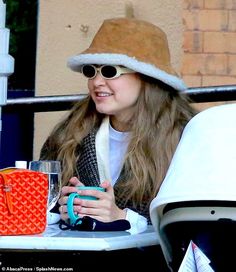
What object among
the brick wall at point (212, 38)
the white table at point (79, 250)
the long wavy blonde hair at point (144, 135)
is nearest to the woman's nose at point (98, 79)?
the long wavy blonde hair at point (144, 135)

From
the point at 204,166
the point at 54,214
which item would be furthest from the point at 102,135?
the point at 204,166

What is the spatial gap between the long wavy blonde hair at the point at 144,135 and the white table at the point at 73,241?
52 cm

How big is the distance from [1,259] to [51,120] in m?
2.66

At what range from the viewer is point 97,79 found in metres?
3.84

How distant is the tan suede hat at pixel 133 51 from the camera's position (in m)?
3.85

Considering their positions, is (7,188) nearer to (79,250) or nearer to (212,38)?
(79,250)

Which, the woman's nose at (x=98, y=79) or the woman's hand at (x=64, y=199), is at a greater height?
the woman's nose at (x=98, y=79)

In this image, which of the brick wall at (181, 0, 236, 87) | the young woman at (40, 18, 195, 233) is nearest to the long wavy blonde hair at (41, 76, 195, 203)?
the young woman at (40, 18, 195, 233)

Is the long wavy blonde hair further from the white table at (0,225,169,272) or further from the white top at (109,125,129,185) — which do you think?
the white table at (0,225,169,272)

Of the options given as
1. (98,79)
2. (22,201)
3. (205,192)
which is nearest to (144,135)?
(98,79)

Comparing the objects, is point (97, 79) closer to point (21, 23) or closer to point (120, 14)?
point (120, 14)

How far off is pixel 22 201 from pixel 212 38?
7.66 ft

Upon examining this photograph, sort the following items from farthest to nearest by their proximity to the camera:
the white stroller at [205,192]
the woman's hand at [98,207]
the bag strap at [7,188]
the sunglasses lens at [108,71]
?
the sunglasses lens at [108,71], the woman's hand at [98,207], the bag strap at [7,188], the white stroller at [205,192]

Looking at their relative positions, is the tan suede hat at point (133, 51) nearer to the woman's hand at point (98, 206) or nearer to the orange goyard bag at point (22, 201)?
the woman's hand at point (98, 206)
